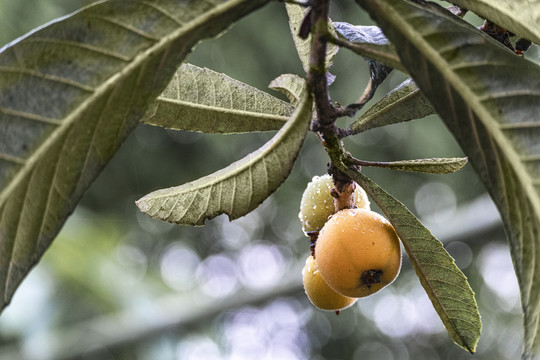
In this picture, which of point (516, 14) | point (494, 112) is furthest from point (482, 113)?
point (516, 14)

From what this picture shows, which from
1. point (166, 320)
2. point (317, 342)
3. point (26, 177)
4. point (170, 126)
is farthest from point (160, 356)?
point (26, 177)

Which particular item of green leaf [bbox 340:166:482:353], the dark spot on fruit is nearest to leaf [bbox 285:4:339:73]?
green leaf [bbox 340:166:482:353]

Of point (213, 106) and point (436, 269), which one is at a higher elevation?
point (213, 106)

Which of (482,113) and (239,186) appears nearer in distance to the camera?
(482,113)

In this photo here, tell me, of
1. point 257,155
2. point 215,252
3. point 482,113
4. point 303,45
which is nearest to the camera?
point 482,113

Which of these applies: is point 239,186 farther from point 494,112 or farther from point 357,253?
point 494,112

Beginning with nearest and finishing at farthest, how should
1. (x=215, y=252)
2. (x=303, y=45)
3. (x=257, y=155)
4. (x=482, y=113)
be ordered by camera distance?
(x=482, y=113) → (x=257, y=155) → (x=303, y=45) → (x=215, y=252)

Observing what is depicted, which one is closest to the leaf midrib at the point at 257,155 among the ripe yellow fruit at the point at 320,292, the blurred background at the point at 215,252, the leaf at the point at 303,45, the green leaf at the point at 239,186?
the green leaf at the point at 239,186

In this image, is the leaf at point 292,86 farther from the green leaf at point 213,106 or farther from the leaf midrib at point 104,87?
the leaf midrib at point 104,87

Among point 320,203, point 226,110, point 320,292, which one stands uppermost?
point 226,110
